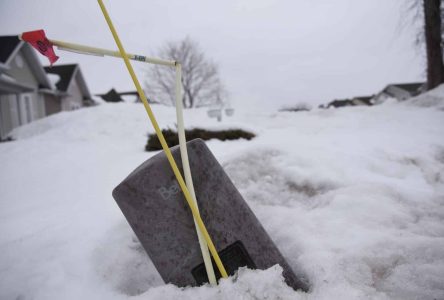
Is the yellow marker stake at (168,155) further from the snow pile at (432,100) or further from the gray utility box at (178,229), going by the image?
the snow pile at (432,100)

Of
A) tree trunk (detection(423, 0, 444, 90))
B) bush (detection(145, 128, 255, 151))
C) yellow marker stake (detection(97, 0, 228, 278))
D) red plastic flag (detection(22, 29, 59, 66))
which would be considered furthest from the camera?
tree trunk (detection(423, 0, 444, 90))

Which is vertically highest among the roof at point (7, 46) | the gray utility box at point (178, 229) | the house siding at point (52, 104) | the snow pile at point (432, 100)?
the roof at point (7, 46)

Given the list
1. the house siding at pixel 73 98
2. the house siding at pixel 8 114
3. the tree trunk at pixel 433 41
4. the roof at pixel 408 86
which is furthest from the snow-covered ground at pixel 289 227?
the roof at pixel 408 86

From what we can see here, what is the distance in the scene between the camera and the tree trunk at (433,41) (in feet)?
29.3

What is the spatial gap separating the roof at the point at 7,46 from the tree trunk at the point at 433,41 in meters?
18.9

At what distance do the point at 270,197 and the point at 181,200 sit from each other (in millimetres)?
1274

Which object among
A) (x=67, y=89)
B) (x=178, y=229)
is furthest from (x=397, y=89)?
(x=178, y=229)

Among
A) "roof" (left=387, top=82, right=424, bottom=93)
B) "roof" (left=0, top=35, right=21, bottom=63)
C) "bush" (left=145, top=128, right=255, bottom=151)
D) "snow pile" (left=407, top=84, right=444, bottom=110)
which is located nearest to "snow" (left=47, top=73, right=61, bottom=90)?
"roof" (left=0, top=35, right=21, bottom=63)

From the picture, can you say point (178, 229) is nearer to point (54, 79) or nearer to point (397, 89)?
point (54, 79)

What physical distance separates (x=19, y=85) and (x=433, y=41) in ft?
55.5

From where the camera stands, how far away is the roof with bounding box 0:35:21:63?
594 inches

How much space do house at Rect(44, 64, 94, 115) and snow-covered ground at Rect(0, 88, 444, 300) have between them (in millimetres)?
19408

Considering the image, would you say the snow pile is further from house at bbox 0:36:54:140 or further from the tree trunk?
house at bbox 0:36:54:140

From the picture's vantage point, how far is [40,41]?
46.6 inches
